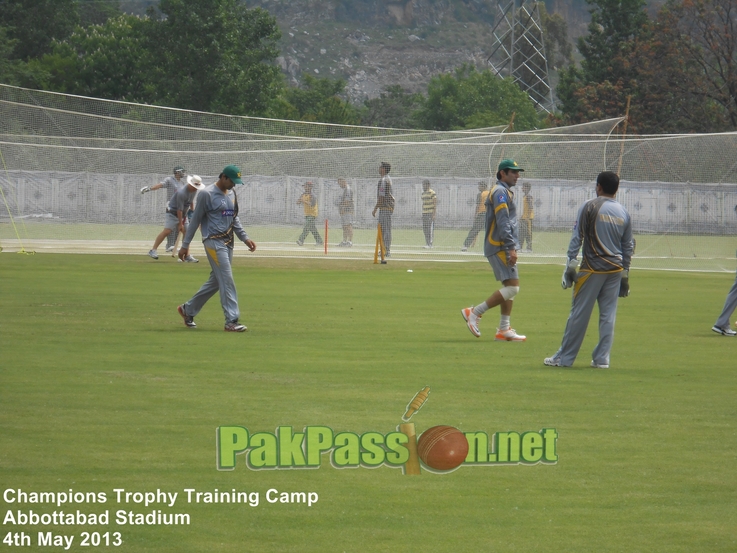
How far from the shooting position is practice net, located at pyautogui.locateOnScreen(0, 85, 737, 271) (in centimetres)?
2822

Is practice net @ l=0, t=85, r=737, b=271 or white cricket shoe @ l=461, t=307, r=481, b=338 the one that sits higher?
practice net @ l=0, t=85, r=737, b=271

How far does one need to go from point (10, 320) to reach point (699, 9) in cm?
5245

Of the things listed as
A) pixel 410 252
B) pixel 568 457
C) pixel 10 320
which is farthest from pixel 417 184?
pixel 568 457

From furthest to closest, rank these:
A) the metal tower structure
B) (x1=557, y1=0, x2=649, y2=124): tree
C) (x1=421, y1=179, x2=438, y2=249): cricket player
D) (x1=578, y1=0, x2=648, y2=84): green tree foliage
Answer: the metal tower structure, (x1=578, y1=0, x2=648, y2=84): green tree foliage, (x1=557, y1=0, x2=649, y2=124): tree, (x1=421, y1=179, x2=438, y2=249): cricket player

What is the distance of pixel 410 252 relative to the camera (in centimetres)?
2933

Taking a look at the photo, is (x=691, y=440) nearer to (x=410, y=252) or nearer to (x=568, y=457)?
(x=568, y=457)

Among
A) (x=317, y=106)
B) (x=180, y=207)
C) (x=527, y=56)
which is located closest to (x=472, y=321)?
(x=180, y=207)

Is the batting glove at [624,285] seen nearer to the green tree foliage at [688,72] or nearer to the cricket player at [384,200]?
the cricket player at [384,200]

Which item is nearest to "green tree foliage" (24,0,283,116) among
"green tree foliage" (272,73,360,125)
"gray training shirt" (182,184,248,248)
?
"green tree foliage" (272,73,360,125)

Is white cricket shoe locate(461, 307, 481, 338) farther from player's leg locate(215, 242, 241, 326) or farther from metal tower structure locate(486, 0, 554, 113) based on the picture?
metal tower structure locate(486, 0, 554, 113)

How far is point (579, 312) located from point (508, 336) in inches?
93.3

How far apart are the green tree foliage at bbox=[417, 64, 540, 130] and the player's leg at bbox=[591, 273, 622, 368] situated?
244 ft

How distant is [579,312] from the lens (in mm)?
10969

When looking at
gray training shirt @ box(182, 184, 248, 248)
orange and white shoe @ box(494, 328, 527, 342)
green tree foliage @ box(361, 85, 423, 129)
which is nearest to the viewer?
orange and white shoe @ box(494, 328, 527, 342)
